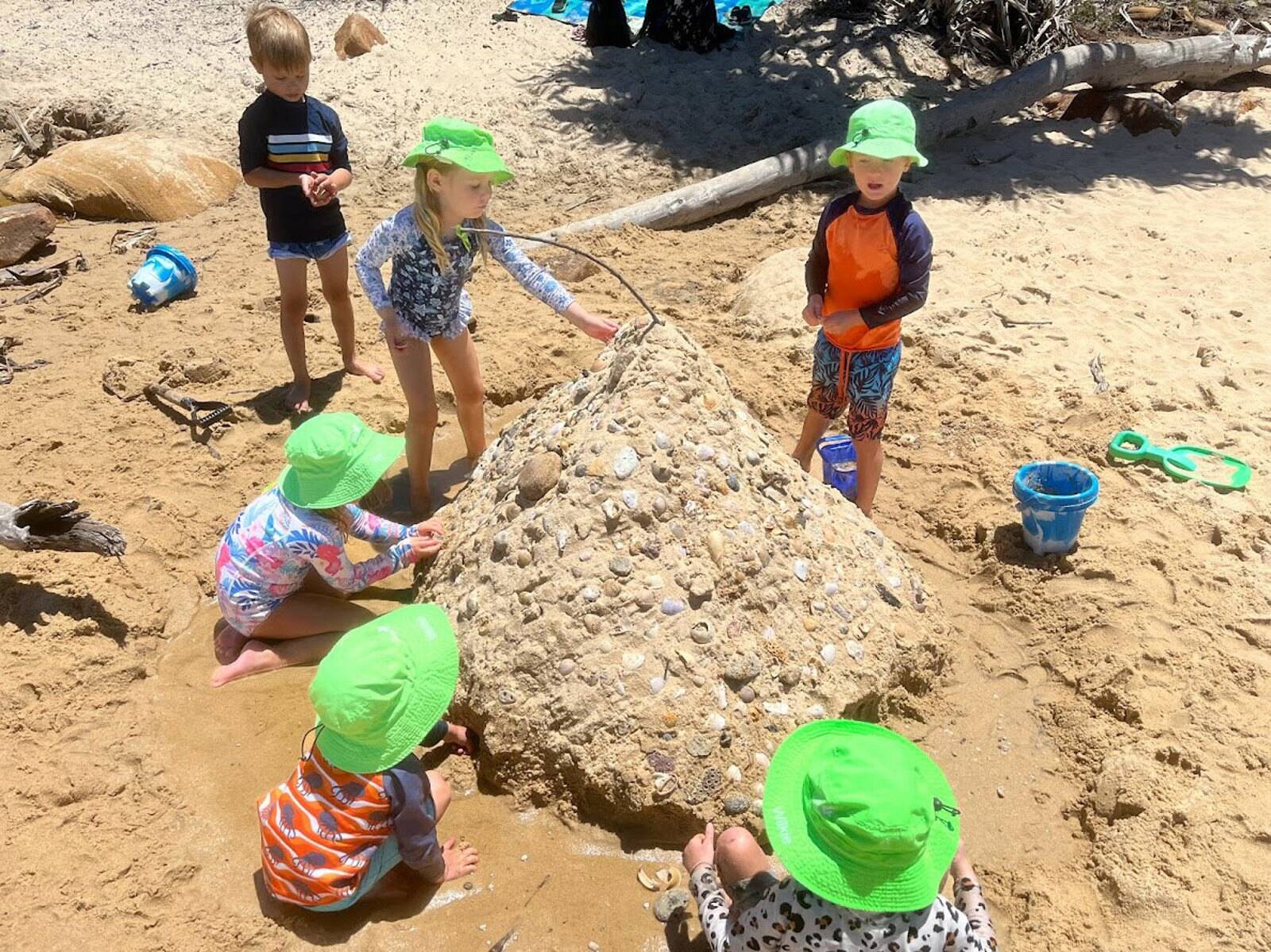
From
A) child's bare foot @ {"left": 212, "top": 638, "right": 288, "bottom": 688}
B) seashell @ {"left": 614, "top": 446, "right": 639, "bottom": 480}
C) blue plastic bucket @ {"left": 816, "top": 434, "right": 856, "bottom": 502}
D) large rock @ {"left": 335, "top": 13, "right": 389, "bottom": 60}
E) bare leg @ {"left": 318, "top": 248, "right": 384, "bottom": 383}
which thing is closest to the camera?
seashell @ {"left": 614, "top": 446, "right": 639, "bottom": 480}

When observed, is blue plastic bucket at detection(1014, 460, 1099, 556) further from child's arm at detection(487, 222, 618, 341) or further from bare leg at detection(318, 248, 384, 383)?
bare leg at detection(318, 248, 384, 383)

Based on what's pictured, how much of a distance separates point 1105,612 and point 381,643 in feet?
8.56

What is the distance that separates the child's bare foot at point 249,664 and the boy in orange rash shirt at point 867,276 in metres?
2.28

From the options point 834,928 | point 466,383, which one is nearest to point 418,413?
point 466,383

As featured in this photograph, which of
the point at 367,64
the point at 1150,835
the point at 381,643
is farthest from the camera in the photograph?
the point at 367,64

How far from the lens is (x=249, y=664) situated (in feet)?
10.8

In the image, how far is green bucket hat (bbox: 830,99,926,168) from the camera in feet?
10.6

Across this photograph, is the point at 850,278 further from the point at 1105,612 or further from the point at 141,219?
the point at 141,219

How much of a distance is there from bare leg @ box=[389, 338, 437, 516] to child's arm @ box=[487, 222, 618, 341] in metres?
0.49

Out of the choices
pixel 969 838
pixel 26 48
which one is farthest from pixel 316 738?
pixel 26 48

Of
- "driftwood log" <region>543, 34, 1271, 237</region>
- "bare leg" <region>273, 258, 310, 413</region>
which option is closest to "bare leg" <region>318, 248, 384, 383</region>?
"bare leg" <region>273, 258, 310, 413</region>

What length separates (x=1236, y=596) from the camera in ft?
11.5

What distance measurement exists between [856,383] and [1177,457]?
65.5 inches

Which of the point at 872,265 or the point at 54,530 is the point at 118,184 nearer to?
the point at 54,530
